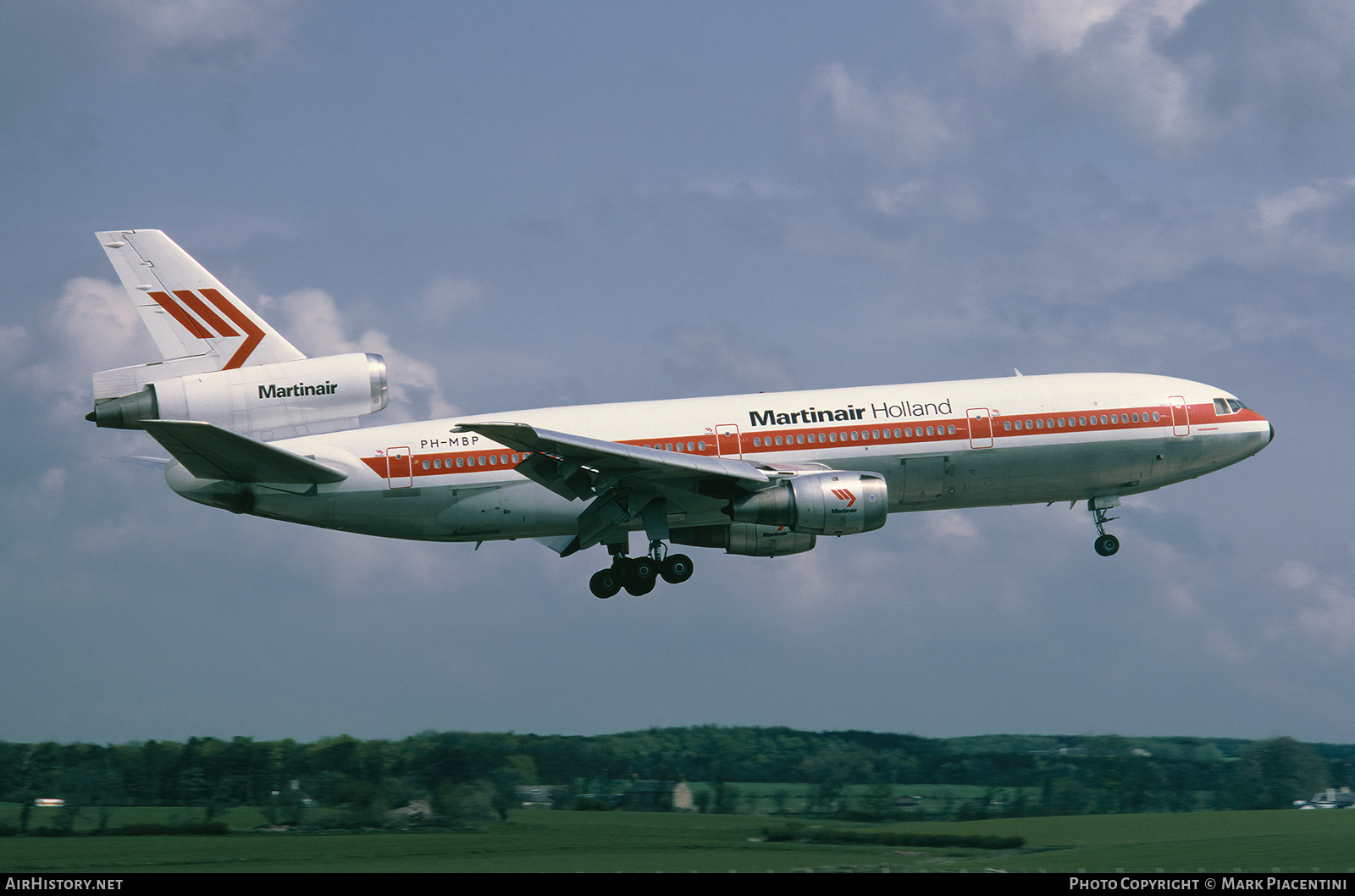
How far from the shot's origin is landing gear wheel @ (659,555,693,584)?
40625 millimetres

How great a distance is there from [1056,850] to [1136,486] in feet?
39.8

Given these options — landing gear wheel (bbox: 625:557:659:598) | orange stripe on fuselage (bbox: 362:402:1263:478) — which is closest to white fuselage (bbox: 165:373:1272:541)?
orange stripe on fuselage (bbox: 362:402:1263:478)

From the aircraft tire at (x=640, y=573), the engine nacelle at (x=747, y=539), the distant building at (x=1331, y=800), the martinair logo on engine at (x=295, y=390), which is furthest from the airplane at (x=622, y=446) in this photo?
the distant building at (x=1331, y=800)

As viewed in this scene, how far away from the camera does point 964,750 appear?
38125 mm

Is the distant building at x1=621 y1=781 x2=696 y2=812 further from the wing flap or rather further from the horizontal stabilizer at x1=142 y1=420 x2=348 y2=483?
the horizontal stabilizer at x1=142 y1=420 x2=348 y2=483

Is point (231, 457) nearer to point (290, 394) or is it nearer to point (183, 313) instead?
point (290, 394)

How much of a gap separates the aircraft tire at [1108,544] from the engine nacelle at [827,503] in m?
8.62

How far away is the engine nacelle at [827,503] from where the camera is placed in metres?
35.8

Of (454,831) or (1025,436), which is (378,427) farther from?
(1025,436)

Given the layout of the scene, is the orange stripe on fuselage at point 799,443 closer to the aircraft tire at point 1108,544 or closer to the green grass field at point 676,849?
the aircraft tire at point 1108,544

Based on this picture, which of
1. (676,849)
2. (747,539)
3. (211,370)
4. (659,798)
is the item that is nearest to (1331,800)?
(747,539)

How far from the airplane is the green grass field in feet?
27.1

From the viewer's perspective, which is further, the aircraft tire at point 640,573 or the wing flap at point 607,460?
the aircraft tire at point 640,573
